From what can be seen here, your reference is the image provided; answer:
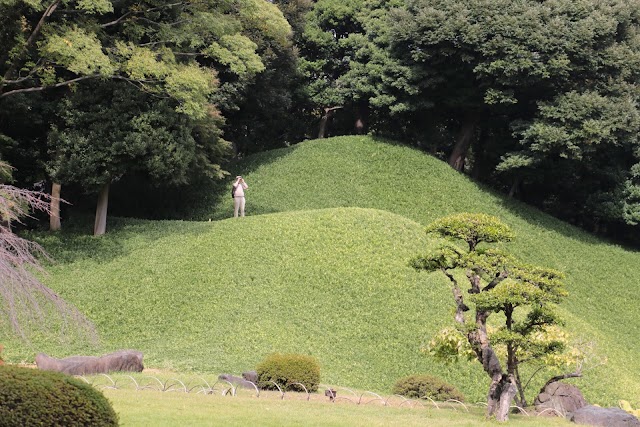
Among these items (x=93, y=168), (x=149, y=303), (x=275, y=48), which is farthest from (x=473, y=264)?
(x=275, y=48)

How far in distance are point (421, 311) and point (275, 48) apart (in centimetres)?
1988

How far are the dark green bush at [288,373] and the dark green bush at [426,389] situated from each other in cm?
234

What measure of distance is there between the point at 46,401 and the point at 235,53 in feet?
72.4

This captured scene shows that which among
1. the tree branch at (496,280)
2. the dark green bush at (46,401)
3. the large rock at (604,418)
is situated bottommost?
the large rock at (604,418)

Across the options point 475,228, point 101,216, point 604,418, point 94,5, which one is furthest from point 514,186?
point 604,418

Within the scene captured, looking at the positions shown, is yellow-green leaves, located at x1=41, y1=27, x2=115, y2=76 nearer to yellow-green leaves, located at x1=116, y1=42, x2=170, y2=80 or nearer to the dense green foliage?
yellow-green leaves, located at x1=116, y1=42, x2=170, y2=80

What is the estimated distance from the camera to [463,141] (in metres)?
41.7

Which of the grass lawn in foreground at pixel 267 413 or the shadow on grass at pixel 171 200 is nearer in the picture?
the grass lawn in foreground at pixel 267 413

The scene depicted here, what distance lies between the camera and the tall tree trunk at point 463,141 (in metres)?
41.2

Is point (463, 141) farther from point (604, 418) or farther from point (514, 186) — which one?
point (604, 418)

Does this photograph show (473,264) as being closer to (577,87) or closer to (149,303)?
(149,303)

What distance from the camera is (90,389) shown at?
9586 mm

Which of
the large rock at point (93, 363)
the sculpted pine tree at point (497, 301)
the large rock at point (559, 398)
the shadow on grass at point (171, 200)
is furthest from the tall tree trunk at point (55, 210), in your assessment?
the large rock at point (559, 398)

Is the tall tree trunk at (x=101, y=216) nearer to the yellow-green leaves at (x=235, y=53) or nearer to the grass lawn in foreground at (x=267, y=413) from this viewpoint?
the yellow-green leaves at (x=235, y=53)
